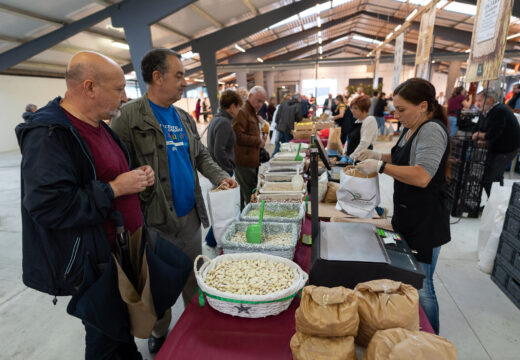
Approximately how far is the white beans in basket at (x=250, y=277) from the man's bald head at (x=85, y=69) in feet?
2.86

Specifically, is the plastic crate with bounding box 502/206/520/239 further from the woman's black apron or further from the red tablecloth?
the red tablecloth

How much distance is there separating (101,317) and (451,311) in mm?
2408

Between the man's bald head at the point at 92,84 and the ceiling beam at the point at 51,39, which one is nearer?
the man's bald head at the point at 92,84

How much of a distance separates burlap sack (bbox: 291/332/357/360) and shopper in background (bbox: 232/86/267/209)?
8.87ft

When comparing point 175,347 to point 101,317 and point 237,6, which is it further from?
point 237,6

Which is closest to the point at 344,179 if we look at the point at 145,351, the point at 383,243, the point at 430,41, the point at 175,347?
the point at 383,243

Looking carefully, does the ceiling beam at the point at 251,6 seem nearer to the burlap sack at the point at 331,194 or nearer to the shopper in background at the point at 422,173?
the burlap sack at the point at 331,194

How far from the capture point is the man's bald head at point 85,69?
1106 mm

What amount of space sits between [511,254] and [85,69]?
3.12 m

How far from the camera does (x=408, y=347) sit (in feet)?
2.12

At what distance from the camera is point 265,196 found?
2.19 m

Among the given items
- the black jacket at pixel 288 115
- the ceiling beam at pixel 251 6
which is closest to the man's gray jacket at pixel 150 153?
the black jacket at pixel 288 115

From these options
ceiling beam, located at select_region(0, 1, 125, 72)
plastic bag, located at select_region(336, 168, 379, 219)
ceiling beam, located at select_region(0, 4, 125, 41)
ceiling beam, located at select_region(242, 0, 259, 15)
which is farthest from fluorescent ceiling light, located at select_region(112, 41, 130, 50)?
plastic bag, located at select_region(336, 168, 379, 219)

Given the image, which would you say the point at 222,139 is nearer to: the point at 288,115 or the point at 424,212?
the point at 424,212
